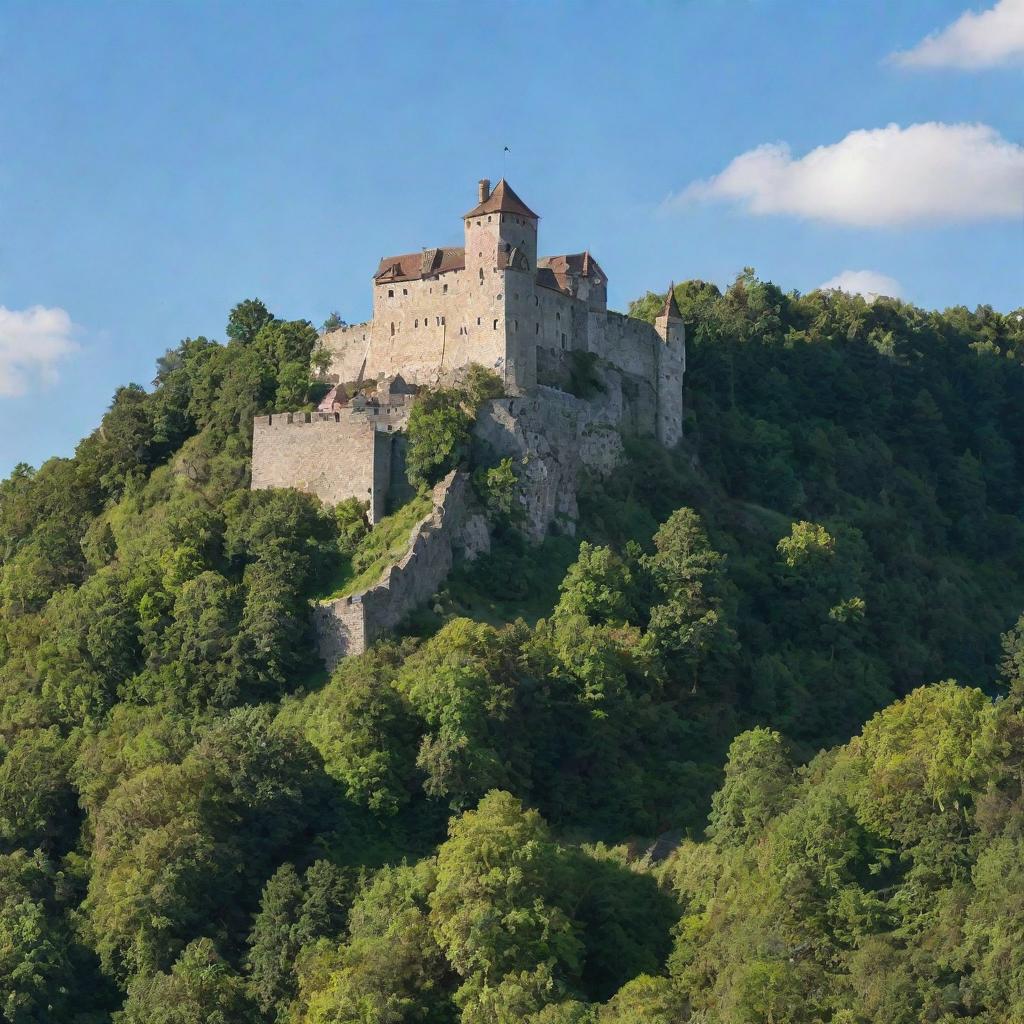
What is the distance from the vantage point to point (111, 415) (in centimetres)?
9019

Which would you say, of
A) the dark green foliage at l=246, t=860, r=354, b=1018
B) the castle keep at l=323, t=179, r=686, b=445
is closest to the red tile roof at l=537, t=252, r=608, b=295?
the castle keep at l=323, t=179, r=686, b=445

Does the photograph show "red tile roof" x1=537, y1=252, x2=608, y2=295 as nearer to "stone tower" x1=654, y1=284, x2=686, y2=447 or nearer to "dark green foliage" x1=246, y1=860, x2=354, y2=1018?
"stone tower" x1=654, y1=284, x2=686, y2=447

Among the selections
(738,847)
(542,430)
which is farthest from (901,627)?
(738,847)

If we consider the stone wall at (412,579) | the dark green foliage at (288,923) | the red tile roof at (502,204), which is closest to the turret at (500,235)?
the red tile roof at (502,204)

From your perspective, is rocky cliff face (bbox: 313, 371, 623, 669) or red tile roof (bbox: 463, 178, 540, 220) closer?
rocky cliff face (bbox: 313, 371, 623, 669)

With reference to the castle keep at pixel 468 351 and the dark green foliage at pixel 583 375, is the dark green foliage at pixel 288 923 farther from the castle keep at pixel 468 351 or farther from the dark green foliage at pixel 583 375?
the dark green foliage at pixel 583 375

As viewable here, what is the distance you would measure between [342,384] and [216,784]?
836 inches

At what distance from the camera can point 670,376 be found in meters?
90.3

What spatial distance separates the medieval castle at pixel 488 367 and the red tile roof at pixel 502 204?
0.08 m

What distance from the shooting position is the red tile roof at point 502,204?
8375 cm

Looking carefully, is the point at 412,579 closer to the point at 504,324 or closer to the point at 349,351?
the point at 504,324

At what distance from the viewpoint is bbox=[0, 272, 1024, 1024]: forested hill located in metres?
61.9

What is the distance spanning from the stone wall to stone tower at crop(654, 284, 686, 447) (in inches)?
530

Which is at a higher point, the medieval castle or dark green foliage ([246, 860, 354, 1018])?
the medieval castle
